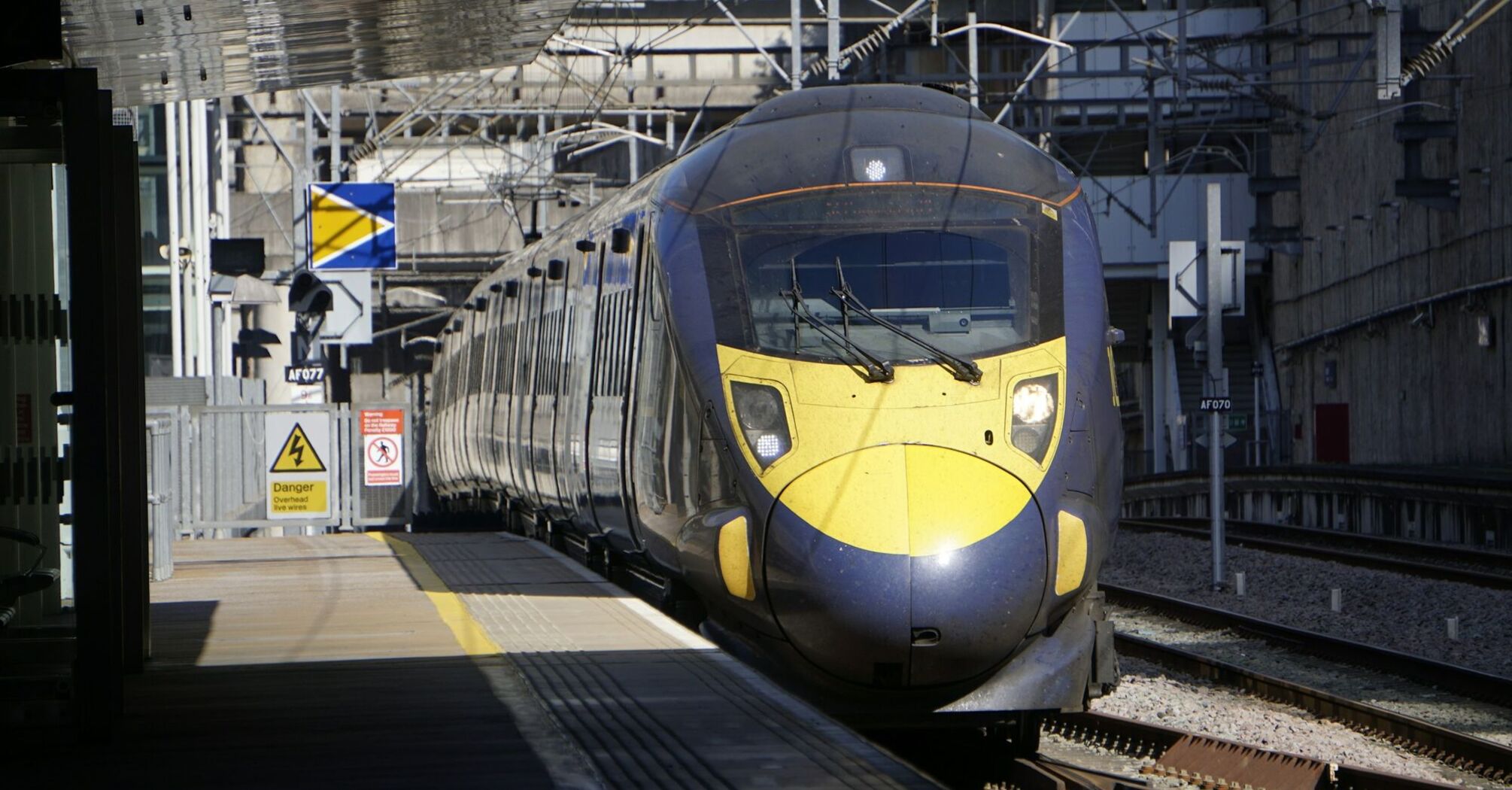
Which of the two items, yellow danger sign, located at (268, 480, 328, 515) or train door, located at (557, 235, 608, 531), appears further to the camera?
yellow danger sign, located at (268, 480, 328, 515)

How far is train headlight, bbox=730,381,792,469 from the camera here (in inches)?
348

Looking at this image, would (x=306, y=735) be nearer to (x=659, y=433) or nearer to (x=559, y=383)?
(x=659, y=433)

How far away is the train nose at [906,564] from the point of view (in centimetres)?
830

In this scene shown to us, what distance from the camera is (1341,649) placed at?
1384 centimetres

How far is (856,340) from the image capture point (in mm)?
9297

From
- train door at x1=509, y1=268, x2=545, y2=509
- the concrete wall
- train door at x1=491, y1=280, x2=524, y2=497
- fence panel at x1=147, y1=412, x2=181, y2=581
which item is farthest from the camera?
the concrete wall

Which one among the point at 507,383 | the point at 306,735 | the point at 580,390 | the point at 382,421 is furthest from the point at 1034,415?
the point at 382,421

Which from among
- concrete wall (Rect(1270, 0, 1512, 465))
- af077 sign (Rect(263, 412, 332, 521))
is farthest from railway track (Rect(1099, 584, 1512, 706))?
concrete wall (Rect(1270, 0, 1512, 465))

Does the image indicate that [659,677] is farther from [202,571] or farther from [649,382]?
[202,571]

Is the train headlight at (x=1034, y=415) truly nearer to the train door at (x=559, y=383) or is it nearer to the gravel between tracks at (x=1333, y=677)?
the gravel between tracks at (x=1333, y=677)

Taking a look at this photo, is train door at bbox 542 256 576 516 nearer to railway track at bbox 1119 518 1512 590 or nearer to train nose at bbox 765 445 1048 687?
train nose at bbox 765 445 1048 687

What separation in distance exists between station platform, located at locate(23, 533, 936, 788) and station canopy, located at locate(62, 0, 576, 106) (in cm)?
301

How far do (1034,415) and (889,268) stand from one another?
116 cm

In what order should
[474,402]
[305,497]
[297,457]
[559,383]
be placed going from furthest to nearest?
[474,402]
[305,497]
[297,457]
[559,383]
